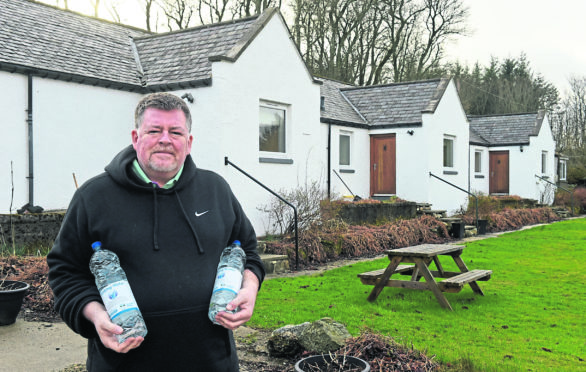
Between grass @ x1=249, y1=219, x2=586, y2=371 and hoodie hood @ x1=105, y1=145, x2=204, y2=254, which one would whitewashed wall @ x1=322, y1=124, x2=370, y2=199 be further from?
hoodie hood @ x1=105, y1=145, x2=204, y2=254

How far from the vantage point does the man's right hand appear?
2.15 m

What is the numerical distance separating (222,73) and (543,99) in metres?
44.6

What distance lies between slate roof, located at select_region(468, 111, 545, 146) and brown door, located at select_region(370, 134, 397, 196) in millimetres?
8880

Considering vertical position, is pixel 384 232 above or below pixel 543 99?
below

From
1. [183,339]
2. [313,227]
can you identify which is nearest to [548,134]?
[313,227]

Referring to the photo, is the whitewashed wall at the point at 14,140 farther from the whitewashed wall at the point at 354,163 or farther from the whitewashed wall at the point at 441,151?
the whitewashed wall at the point at 441,151

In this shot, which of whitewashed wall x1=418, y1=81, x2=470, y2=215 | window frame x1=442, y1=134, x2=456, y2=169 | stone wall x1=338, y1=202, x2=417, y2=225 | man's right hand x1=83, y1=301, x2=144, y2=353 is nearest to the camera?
man's right hand x1=83, y1=301, x2=144, y2=353

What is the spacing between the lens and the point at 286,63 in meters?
13.0

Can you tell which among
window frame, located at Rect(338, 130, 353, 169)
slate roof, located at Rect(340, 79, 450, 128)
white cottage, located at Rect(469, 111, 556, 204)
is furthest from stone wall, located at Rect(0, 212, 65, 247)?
white cottage, located at Rect(469, 111, 556, 204)

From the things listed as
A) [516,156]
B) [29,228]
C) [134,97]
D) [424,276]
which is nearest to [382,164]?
[134,97]

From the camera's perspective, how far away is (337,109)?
19312 mm

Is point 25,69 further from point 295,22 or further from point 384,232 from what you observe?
point 295,22

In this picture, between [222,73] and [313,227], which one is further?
[313,227]

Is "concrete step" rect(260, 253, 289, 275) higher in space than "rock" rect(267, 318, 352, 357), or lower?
lower
